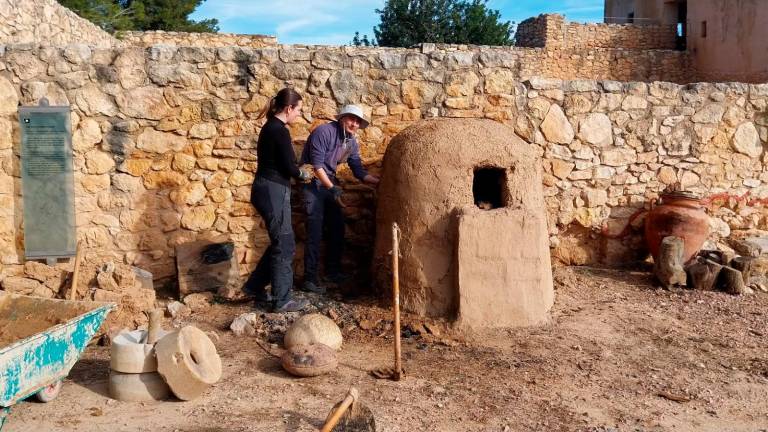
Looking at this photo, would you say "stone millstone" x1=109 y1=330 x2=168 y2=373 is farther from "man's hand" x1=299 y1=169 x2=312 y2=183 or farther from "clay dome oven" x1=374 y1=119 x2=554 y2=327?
"clay dome oven" x1=374 y1=119 x2=554 y2=327

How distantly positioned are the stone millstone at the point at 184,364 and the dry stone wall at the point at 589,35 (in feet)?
49.1

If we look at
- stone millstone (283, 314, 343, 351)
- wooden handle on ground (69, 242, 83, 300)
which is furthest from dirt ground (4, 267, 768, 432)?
wooden handle on ground (69, 242, 83, 300)

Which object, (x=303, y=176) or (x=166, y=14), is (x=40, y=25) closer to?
(x=303, y=176)

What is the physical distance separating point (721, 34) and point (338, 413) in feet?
54.6

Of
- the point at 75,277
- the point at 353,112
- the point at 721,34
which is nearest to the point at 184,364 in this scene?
the point at 75,277

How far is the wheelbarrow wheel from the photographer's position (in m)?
3.74

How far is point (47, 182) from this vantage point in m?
5.61

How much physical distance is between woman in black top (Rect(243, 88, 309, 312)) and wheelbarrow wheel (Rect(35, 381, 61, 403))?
70.8 inches

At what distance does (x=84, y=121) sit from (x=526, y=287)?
3982mm

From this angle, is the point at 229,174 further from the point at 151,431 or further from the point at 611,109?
the point at 611,109

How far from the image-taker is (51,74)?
220 inches

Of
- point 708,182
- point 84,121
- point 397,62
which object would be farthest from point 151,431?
point 708,182

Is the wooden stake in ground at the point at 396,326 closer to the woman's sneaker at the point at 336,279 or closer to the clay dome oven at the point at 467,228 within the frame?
the clay dome oven at the point at 467,228

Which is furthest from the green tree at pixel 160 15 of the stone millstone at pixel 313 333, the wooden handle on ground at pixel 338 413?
the wooden handle on ground at pixel 338 413
